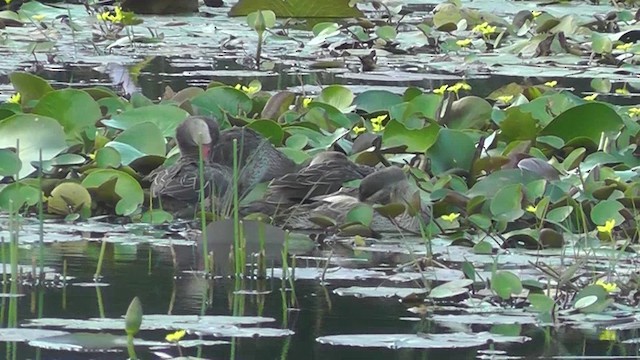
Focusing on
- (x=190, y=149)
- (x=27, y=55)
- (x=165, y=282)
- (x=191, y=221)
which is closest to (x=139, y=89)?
(x=27, y=55)

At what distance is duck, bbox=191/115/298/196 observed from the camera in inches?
206

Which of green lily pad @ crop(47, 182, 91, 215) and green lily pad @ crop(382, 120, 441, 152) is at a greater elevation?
green lily pad @ crop(382, 120, 441, 152)

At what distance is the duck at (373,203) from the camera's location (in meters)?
4.74

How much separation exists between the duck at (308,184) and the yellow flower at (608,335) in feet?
5.33

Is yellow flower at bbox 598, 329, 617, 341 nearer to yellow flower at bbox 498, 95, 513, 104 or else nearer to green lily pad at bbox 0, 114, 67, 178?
green lily pad at bbox 0, 114, 67, 178

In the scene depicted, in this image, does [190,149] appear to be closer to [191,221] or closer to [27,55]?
[191,221]

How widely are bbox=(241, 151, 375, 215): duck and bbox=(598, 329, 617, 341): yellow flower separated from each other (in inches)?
64.0

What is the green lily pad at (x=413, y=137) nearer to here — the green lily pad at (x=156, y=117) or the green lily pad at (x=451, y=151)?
the green lily pad at (x=451, y=151)

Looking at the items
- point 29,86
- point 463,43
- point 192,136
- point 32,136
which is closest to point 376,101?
point 192,136

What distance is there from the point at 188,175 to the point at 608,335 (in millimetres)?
1979

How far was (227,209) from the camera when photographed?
4836mm

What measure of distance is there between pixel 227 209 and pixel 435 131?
866 mm

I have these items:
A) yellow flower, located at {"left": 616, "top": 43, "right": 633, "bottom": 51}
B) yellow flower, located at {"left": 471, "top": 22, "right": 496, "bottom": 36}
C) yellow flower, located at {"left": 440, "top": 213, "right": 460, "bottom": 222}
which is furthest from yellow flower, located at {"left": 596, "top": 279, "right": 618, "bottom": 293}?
yellow flower, located at {"left": 471, "top": 22, "right": 496, "bottom": 36}

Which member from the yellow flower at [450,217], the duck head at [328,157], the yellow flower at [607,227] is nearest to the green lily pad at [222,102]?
the duck head at [328,157]
